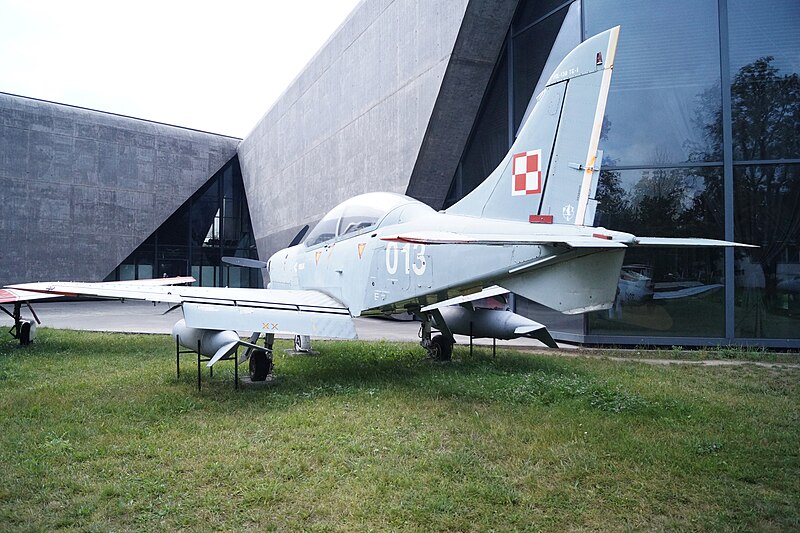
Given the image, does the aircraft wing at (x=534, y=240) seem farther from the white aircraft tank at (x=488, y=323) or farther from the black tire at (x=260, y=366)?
the black tire at (x=260, y=366)

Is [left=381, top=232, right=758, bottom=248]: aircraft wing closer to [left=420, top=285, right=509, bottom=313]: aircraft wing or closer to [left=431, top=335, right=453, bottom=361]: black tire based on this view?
[left=420, top=285, right=509, bottom=313]: aircraft wing

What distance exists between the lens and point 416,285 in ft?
22.6

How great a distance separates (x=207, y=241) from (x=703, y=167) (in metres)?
30.1

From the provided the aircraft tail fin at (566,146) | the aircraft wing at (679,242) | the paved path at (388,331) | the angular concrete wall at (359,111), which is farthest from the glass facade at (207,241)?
the aircraft wing at (679,242)

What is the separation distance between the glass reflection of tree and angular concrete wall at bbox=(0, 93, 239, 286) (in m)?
29.0

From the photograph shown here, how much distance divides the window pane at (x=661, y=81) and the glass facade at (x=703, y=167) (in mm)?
22

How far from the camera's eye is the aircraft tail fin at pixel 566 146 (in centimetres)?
578

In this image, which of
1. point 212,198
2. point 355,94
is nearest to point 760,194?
point 355,94

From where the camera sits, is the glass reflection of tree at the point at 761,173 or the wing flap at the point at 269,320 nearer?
the wing flap at the point at 269,320

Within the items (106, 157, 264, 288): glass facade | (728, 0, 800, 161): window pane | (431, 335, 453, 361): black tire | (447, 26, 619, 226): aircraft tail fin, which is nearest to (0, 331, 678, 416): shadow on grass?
(431, 335, 453, 361): black tire

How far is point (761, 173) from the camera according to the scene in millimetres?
10867

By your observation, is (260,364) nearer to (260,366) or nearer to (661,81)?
(260,366)

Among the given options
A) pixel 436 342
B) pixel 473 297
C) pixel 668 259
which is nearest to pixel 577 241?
pixel 473 297

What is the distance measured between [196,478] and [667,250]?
33.2ft
